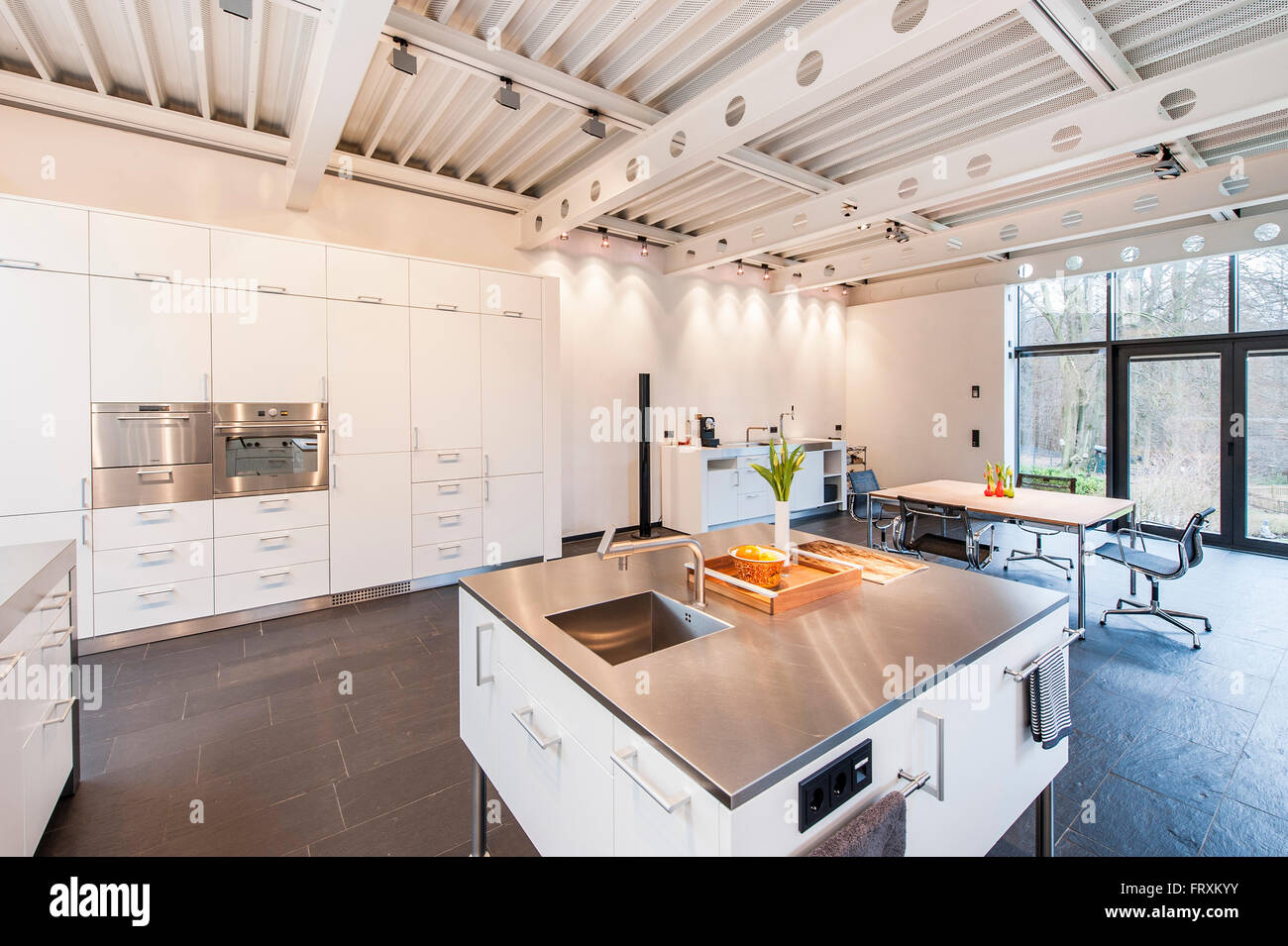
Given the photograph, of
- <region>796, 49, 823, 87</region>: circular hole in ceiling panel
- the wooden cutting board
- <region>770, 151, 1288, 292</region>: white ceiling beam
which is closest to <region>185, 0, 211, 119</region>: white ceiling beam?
<region>796, 49, 823, 87</region>: circular hole in ceiling panel

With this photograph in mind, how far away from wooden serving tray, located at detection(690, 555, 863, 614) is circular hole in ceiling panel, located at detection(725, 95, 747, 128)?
260 cm

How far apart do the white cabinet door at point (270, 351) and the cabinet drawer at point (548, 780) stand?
3.30 m

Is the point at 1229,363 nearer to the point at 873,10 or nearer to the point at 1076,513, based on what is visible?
the point at 1076,513

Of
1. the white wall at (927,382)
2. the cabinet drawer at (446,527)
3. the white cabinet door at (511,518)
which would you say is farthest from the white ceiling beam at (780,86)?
the white wall at (927,382)

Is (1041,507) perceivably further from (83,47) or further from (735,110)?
(83,47)

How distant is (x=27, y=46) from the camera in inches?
128

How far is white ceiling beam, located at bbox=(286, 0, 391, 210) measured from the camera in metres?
2.41

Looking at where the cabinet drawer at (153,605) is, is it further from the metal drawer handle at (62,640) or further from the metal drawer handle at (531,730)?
the metal drawer handle at (531,730)

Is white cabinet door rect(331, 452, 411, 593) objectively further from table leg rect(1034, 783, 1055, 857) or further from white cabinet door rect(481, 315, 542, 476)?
table leg rect(1034, 783, 1055, 857)

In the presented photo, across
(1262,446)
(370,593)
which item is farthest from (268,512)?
(1262,446)

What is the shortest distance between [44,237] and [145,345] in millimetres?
686

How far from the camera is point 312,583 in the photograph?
13.6ft

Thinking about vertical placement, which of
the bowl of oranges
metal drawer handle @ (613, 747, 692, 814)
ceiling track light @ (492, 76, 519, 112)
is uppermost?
ceiling track light @ (492, 76, 519, 112)

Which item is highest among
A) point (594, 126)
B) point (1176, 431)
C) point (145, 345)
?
point (594, 126)
